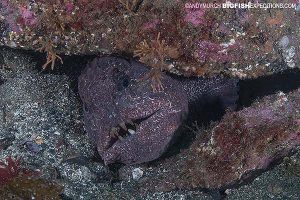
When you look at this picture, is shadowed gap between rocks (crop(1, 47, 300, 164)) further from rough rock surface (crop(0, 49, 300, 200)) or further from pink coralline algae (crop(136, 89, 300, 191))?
pink coralline algae (crop(136, 89, 300, 191))

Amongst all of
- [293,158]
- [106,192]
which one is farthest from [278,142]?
[106,192]

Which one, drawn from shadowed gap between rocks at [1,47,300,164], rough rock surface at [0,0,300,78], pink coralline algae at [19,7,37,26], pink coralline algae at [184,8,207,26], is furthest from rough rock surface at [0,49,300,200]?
pink coralline algae at [184,8,207,26]

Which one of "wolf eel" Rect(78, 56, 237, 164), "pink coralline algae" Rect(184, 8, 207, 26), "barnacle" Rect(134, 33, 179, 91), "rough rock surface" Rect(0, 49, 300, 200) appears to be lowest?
"rough rock surface" Rect(0, 49, 300, 200)

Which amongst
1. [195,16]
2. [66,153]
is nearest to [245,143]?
[195,16]

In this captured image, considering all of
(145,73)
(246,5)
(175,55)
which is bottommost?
(145,73)

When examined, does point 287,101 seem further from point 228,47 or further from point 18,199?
point 18,199

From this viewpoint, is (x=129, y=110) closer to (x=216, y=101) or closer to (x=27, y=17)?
(x=216, y=101)

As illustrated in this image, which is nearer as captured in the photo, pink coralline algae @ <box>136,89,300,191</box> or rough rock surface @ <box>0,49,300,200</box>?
pink coralline algae @ <box>136,89,300,191</box>

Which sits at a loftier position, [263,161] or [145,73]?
[145,73]
